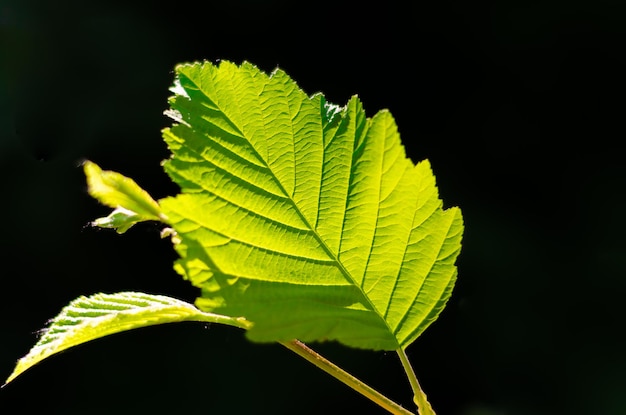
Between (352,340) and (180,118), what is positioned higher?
(180,118)

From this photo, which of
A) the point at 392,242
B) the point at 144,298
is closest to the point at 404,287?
the point at 392,242

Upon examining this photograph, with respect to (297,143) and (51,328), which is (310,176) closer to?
(297,143)
